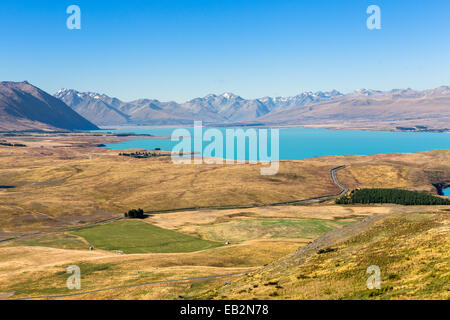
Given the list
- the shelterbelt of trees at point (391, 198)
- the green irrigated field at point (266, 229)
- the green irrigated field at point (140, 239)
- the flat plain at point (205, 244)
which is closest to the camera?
the flat plain at point (205, 244)

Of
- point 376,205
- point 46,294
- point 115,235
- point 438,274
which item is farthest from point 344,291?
point 376,205

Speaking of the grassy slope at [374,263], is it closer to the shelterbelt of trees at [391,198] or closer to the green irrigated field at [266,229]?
the green irrigated field at [266,229]

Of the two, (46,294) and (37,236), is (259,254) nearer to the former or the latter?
(46,294)

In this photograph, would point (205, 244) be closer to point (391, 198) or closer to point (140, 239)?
point (140, 239)

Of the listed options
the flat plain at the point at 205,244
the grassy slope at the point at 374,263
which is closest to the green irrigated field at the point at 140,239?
the flat plain at the point at 205,244

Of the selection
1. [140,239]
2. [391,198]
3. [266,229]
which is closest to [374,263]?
[140,239]
